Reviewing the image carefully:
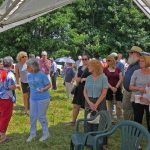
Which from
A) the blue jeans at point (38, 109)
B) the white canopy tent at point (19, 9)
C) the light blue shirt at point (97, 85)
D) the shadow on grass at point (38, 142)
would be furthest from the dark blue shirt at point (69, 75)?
the light blue shirt at point (97, 85)

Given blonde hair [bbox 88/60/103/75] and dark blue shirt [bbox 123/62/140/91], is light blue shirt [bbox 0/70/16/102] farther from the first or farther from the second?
dark blue shirt [bbox 123/62/140/91]

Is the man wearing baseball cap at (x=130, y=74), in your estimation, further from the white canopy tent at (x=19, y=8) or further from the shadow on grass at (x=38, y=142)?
the shadow on grass at (x=38, y=142)

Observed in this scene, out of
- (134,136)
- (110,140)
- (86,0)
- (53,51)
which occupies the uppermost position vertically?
(86,0)

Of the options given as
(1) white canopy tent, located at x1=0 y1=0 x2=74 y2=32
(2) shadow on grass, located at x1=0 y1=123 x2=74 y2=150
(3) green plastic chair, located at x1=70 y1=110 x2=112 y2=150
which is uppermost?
(1) white canopy tent, located at x1=0 y1=0 x2=74 y2=32

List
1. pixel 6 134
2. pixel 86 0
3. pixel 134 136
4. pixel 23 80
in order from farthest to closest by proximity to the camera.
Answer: pixel 86 0
pixel 23 80
pixel 6 134
pixel 134 136

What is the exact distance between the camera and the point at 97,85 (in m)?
7.00

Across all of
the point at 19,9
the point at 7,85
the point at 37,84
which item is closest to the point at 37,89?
the point at 37,84

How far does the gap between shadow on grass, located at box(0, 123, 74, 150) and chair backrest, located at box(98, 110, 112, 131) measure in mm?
1466

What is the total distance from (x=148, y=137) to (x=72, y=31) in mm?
32638

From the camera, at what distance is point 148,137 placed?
4.57 m

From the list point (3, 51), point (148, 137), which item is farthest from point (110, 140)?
point (3, 51)

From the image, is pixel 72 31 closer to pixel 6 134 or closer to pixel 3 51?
pixel 3 51

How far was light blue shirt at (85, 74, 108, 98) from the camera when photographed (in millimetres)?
7004

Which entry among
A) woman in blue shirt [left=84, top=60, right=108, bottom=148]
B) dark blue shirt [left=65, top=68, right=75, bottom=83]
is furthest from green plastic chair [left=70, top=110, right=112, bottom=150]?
dark blue shirt [left=65, top=68, right=75, bottom=83]
